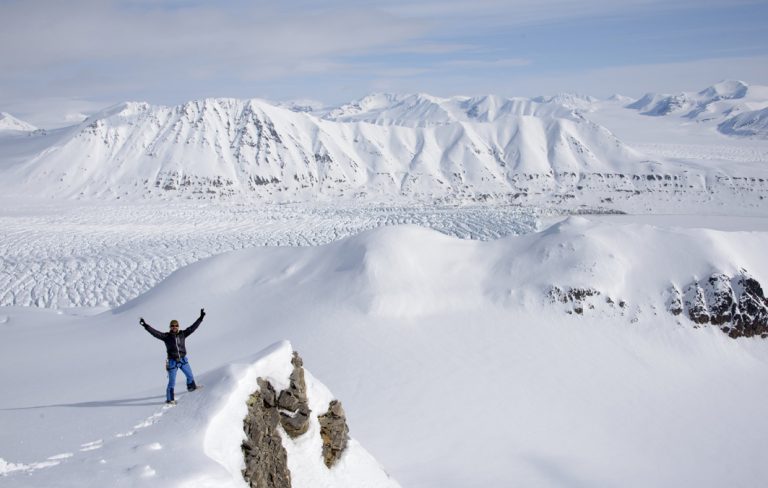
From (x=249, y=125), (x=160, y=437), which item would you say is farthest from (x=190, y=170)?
(x=160, y=437)

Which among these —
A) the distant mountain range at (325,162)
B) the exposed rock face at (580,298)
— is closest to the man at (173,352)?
the exposed rock face at (580,298)

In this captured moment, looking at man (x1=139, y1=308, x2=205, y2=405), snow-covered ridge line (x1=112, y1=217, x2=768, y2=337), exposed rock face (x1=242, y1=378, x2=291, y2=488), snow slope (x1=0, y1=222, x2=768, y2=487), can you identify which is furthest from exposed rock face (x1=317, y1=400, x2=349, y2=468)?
snow-covered ridge line (x1=112, y1=217, x2=768, y2=337)

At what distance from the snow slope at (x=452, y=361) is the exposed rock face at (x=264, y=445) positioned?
24.5 inches

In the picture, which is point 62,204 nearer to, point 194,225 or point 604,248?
point 194,225

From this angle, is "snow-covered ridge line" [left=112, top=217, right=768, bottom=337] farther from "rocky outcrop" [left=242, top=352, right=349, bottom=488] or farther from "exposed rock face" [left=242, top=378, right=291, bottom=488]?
"exposed rock face" [left=242, top=378, right=291, bottom=488]

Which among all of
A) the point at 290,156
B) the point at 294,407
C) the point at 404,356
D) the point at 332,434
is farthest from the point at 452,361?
the point at 290,156

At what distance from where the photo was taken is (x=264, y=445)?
469 inches

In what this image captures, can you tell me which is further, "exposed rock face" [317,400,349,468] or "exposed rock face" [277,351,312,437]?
"exposed rock face" [317,400,349,468]

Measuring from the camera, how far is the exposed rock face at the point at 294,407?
44.1ft

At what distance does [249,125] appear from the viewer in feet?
Result: 482

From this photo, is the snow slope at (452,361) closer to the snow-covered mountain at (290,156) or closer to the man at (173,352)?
the man at (173,352)

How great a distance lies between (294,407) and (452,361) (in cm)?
1661

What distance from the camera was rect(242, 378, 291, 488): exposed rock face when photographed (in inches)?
438

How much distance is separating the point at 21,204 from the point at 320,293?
318 feet
